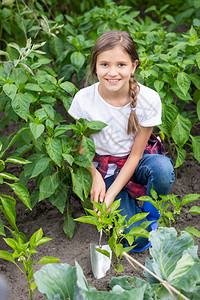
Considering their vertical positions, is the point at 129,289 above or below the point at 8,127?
above

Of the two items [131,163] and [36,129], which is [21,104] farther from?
[131,163]

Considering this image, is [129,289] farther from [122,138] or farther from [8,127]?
[8,127]

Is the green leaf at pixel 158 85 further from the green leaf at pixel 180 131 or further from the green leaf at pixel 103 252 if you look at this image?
the green leaf at pixel 103 252

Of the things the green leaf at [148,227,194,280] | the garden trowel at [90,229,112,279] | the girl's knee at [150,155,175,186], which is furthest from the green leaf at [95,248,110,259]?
the girl's knee at [150,155,175,186]

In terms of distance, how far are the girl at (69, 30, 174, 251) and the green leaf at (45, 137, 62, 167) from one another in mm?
304

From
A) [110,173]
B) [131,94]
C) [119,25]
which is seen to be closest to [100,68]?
[131,94]

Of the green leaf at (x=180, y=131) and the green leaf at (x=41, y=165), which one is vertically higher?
the green leaf at (x=41, y=165)

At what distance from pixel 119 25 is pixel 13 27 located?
3.01 ft

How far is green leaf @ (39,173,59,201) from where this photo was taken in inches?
91.9

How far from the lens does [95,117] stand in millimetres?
2520

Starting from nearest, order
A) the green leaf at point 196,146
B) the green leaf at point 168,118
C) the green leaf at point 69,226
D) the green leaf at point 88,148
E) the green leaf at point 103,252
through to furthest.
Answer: the green leaf at point 103,252 < the green leaf at point 88,148 < the green leaf at point 69,226 < the green leaf at point 168,118 < the green leaf at point 196,146

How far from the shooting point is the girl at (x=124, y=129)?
246 centimetres

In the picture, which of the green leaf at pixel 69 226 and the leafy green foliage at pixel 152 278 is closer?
the leafy green foliage at pixel 152 278

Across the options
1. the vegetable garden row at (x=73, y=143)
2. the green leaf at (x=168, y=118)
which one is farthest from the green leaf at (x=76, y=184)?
the green leaf at (x=168, y=118)
